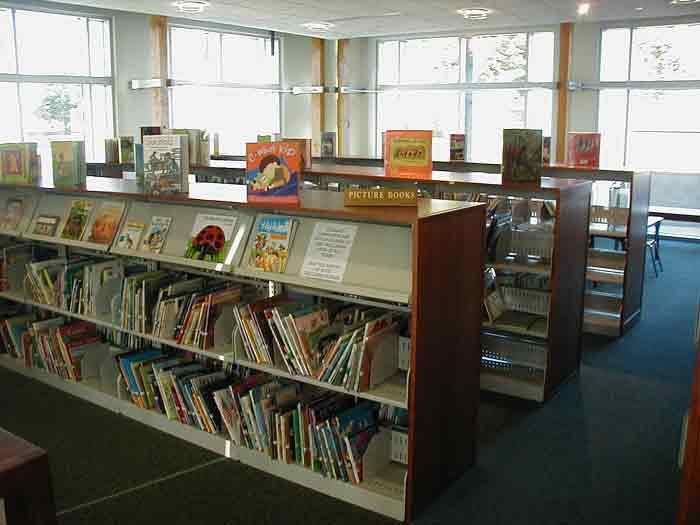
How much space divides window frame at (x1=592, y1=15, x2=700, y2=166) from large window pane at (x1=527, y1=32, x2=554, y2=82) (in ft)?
2.58

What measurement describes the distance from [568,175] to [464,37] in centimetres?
763

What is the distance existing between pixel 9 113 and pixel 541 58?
8.51 meters

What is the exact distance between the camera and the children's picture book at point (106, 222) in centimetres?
418

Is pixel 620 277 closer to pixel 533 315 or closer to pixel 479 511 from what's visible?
pixel 533 315

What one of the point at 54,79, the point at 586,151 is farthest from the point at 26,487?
the point at 54,79

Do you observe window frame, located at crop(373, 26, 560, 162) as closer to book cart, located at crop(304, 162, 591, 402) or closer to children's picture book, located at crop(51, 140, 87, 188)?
book cart, located at crop(304, 162, 591, 402)

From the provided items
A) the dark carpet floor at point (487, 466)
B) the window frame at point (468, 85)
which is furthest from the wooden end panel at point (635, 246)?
the window frame at point (468, 85)

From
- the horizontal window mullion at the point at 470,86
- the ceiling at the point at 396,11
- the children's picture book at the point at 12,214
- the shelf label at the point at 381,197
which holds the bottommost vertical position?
the children's picture book at the point at 12,214

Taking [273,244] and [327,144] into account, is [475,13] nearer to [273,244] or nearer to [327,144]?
[327,144]

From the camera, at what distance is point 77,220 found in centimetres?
443

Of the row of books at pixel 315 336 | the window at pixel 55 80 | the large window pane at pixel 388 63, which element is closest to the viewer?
the row of books at pixel 315 336

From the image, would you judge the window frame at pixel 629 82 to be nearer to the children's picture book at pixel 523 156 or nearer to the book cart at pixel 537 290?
the book cart at pixel 537 290

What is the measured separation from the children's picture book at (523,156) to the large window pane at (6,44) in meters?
7.94

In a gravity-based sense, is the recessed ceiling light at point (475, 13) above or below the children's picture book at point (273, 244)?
above
